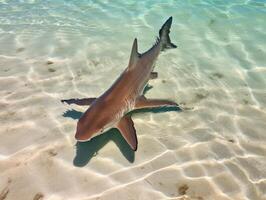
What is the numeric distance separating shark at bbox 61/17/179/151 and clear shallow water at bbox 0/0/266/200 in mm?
461

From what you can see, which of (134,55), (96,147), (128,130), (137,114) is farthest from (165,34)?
(96,147)

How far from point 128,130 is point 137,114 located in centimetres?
114

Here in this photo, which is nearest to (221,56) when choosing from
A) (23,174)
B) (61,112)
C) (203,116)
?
(203,116)

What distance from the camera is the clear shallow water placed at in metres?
4.31

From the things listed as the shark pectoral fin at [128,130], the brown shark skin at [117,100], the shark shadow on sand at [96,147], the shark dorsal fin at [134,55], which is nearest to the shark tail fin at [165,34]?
the brown shark skin at [117,100]

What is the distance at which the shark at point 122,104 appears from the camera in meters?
4.09

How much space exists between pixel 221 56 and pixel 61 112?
13.4 ft

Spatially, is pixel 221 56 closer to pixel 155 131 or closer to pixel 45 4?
pixel 155 131

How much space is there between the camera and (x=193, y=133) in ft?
17.3

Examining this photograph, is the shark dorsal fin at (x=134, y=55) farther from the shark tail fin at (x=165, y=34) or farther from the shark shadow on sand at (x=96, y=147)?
the shark tail fin at (x=165, y=34)

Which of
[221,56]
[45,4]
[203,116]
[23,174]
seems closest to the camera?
[23,174]

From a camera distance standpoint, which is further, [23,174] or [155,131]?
[155,131]

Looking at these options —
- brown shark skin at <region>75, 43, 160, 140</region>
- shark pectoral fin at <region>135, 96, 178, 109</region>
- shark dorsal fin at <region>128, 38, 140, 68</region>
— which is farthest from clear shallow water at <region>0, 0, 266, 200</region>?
shark dorsal fin at <region>128, 38, 140, 68</region>

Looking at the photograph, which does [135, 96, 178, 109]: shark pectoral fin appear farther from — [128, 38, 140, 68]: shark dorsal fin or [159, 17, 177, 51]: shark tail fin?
[159, 17, 177, 51]: shark tail fin
